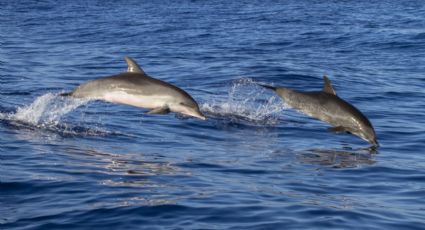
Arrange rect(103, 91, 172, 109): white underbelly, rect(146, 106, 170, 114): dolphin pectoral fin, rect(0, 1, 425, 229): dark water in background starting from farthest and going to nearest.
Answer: rect(103, 91, 172, 109): white underbelly < rect(146, 106, 170, 114): dolphin pectoral fin < rect(0, 1, 425, 229): dark water in background

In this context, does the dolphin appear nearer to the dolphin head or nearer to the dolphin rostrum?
the dolphin head

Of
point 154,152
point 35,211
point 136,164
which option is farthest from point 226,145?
point 35,211

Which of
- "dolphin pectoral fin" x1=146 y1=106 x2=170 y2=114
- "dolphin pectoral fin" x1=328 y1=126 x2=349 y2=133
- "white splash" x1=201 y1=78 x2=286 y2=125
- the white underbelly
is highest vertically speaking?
the white underbelly

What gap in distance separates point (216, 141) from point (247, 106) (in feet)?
13.9

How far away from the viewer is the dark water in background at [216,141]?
1042 cm

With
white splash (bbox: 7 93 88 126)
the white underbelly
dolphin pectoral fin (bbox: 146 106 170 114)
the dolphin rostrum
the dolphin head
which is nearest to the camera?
dolphin pectoral fin (bbox: 146 106 170 114)

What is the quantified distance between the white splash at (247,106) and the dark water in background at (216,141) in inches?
1.6

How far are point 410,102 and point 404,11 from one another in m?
24.6

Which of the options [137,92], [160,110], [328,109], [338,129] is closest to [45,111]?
[137,92]

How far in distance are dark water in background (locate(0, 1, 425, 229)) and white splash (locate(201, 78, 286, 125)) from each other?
0.13 feet

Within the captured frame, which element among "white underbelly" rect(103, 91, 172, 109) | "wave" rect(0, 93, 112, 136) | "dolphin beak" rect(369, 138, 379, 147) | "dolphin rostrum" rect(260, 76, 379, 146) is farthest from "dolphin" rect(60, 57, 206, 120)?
"dolphin beak" rect(369, 138, 379, 147)

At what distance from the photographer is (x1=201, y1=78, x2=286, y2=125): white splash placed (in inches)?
708

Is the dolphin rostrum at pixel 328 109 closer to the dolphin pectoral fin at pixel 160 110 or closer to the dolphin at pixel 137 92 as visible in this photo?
the dolphin at pixel 137 92

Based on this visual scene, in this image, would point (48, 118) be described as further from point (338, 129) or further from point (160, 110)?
point (338, 129)
